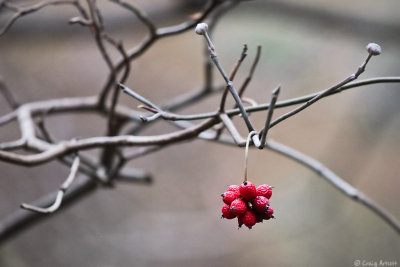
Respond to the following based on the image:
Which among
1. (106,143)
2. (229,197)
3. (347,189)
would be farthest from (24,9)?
(347,189)

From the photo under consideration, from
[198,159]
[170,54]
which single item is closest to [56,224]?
[198,159]

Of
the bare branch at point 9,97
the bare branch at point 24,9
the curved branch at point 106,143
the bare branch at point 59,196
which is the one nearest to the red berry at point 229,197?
the curved branch at point 106,143

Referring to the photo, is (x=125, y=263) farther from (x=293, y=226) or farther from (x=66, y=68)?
(x=66, y=68)

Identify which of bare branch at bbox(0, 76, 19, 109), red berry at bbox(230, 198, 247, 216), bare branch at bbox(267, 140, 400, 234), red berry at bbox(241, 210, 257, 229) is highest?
bare branch at bbox(0, 76, 19, 109)

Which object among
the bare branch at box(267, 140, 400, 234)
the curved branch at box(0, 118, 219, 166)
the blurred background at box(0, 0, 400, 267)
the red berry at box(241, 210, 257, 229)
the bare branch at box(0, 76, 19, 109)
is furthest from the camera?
the blurred background at box(0, 0, 400, 267)

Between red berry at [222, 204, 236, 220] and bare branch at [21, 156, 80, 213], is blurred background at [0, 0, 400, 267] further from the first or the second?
red berry at [222, 204, 236, 220]

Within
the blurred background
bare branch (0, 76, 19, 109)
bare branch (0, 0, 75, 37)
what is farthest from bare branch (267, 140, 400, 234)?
the blurred background

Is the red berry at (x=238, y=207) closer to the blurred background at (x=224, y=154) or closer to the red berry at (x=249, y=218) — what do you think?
the red berry at (x=249, y=218)

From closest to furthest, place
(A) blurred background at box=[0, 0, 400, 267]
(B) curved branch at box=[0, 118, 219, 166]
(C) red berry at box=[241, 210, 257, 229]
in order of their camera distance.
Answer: (C) red berry at box=[241, 210, 257, 229]
(B) curved branch at box=[0, 118, 219, 166]
(A) blurred background at box=[0, 0, 400, 267]
